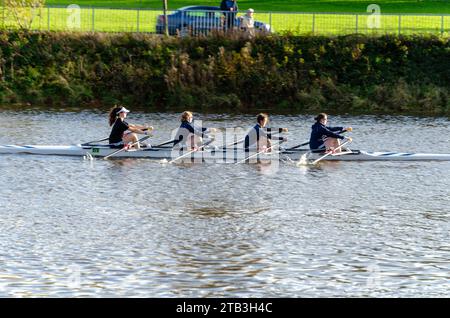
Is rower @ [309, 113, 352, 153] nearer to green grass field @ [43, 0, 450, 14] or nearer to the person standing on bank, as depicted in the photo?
the person standing on bank

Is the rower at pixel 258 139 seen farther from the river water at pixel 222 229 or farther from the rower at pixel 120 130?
the rower at pixel 120 130

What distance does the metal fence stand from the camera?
47.9m

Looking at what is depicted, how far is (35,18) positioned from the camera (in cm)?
5253

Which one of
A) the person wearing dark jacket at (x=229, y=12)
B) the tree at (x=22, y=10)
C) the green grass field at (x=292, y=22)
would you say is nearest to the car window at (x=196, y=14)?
the person wearing dark jacket at (x=229, y=12)

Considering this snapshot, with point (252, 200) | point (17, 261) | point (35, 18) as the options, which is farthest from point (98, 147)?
point (35, 18)

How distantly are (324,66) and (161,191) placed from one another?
20421 mm

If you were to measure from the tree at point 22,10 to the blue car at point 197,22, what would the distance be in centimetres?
570

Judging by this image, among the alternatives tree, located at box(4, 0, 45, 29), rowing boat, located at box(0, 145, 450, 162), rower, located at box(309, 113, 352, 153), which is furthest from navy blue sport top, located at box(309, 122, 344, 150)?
tree, located at box(4, 0, 45, 29)

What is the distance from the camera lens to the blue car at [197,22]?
47.7m

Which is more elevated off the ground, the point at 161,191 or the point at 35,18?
the point at 35,18

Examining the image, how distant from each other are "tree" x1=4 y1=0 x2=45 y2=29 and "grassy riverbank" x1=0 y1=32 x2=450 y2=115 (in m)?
1.58
